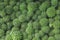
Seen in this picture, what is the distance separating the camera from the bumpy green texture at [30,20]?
132 cm

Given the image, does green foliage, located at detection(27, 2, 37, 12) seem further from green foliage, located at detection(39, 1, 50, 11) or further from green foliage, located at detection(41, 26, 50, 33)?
green foliage, located at detection(41, 26, 50, 33)

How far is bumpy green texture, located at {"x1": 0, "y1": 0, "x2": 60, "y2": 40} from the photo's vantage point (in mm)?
1323

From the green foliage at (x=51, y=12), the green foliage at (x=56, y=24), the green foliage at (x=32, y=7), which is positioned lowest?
the green foliage at (x=56, y=24)

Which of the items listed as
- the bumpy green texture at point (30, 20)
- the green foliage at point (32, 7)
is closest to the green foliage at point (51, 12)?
the bumpy green texture at point (30, 20)

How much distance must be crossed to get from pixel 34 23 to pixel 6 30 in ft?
0.81

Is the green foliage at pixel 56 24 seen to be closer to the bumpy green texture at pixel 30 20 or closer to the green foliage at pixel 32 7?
the bumpy green texture at pixel 30 20

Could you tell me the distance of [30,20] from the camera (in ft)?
4.72

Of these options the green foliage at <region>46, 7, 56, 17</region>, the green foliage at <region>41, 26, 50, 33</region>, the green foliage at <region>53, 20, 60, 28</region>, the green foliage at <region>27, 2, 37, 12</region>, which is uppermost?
the green foliage at <region>27, 2, 37, 12</region>

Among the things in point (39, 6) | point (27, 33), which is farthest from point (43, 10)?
point (27, 33)

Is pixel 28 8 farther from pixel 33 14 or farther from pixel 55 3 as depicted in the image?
pixel 55 3

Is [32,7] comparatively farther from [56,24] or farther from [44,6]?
[56,24]

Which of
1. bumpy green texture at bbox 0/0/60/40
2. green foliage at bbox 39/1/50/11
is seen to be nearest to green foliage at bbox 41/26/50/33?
bumpy green texture at bbox 0/0/60/40

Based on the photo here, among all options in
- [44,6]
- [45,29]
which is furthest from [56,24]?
[44,6]

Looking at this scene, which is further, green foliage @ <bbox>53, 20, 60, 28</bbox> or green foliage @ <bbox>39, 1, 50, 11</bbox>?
green foliage @ <bbox>39, 1, 50, 11</bbox>
